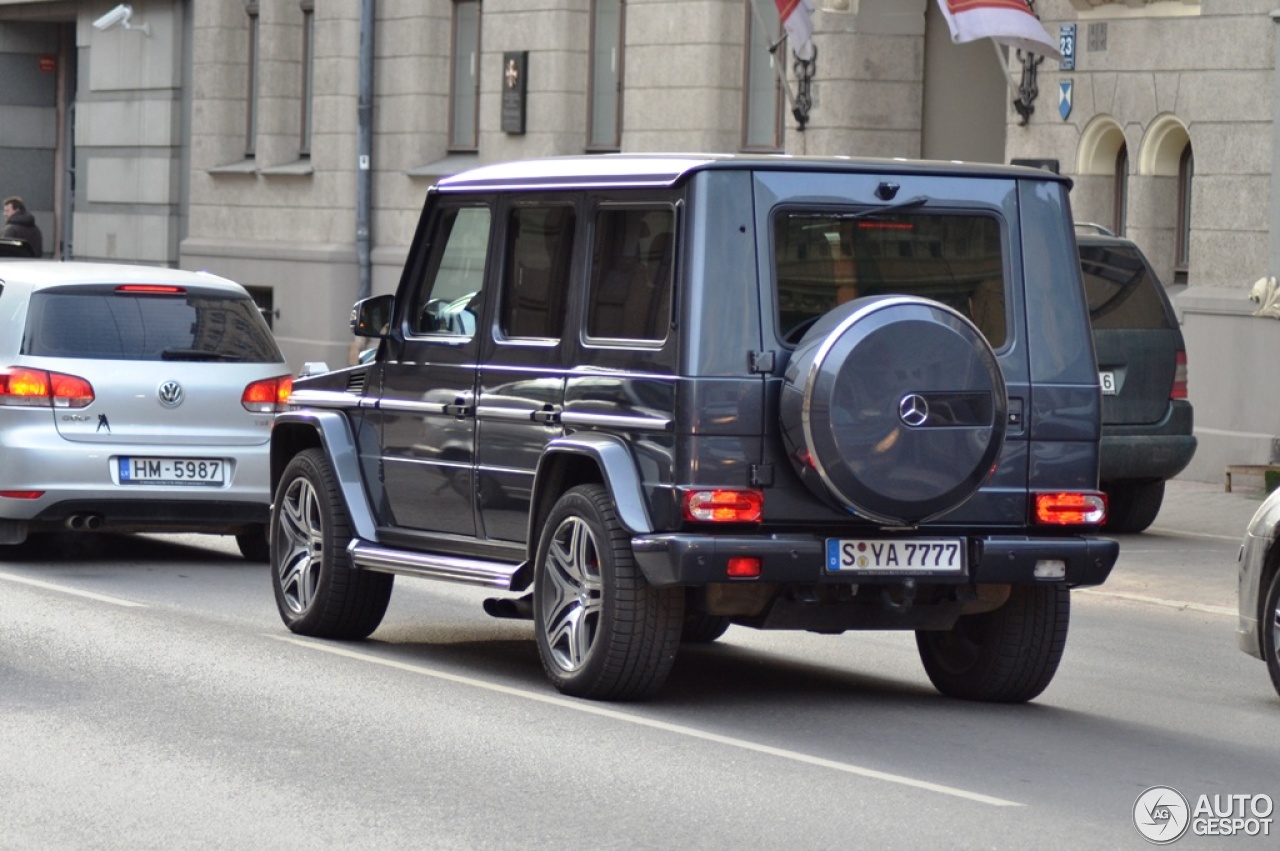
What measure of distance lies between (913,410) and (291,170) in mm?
24847

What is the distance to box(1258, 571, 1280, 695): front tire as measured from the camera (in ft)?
31.1

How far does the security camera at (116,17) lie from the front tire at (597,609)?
92.4 ft

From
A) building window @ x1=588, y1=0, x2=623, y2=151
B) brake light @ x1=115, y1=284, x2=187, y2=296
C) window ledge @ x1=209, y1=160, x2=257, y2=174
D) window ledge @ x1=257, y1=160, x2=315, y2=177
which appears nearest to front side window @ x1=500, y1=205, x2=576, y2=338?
brake light @ x1=115, y1=284, x2=187, y2=296

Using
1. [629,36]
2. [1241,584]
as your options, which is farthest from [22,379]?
[629,36]

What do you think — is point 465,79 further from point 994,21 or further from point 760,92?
point 994,21

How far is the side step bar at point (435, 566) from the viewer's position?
9602 millimetres

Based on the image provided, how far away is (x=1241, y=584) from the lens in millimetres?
9680

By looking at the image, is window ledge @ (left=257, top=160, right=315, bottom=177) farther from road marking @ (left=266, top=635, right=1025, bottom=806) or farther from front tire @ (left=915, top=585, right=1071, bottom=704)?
front tire @ (left=915, top=585, right=1071, bottom=704)

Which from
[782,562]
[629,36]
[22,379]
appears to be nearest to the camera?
[782,562]

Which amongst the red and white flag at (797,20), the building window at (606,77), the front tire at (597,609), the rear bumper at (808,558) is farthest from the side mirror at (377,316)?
the building window at (606,77)

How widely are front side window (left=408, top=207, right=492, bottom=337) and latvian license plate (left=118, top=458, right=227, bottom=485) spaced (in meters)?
3.43

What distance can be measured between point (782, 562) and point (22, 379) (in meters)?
6.10

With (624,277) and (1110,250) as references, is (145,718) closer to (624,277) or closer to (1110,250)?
(624,277)

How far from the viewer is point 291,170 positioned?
32594 mm
